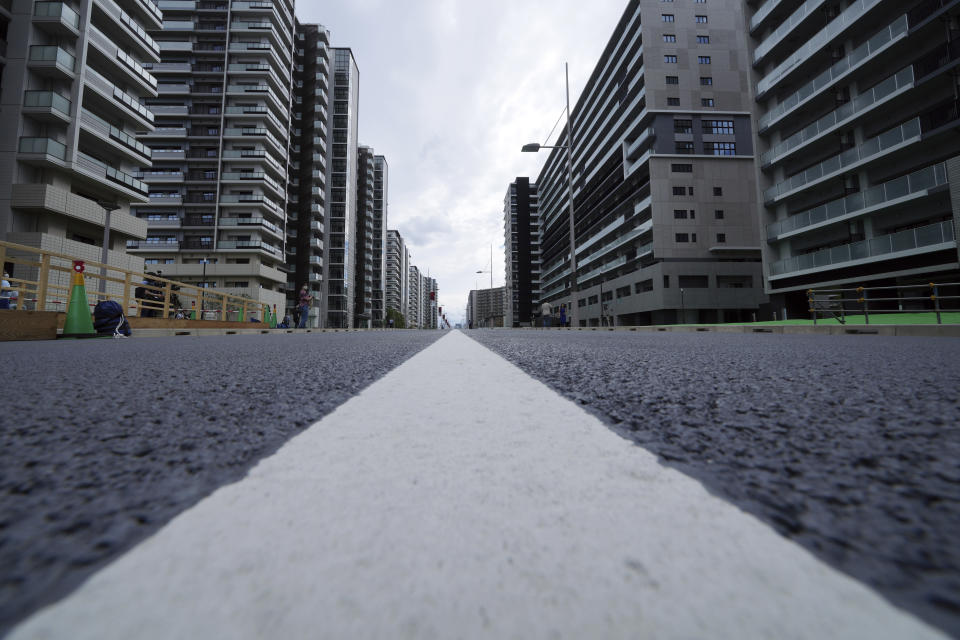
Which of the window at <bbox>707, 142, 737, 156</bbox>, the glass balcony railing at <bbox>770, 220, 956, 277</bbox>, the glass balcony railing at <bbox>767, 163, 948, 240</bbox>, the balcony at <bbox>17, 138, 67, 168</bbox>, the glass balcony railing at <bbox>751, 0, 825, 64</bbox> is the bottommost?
the glass balcony railing at <bbox>770, 220, 956, 277</bbox>

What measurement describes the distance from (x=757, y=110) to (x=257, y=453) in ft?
127

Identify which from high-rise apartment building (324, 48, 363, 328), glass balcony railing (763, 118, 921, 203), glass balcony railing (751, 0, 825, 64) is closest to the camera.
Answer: glass balcony railing (763, 118, 921, 203)

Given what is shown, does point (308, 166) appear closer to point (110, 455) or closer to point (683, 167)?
point (683, 167)

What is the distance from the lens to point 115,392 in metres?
1.72

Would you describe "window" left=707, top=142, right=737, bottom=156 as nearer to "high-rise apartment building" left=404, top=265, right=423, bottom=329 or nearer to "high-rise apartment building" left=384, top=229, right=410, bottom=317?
"high-rise apartment building" left=384, top=229, right=410, bottom=317

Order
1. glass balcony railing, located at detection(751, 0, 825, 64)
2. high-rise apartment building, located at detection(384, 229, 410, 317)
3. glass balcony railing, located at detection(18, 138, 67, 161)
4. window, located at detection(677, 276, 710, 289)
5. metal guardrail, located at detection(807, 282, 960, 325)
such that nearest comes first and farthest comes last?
metal guardrail, located at detection(807, 282, 960, 325) < glass balcony railing, located at detection(18, 138, 67, 161) < glass balcony railing, located at detection(751, 0, 825, 64) < window, located at detection(677, 276, 710, 289) < high-rise apartment building, located at detection(384, 229, 410, 317)

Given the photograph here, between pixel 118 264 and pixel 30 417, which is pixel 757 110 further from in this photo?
pixel 118 264

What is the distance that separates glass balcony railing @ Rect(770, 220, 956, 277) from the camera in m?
18.9

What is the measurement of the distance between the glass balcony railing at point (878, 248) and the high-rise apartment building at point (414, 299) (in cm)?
13676

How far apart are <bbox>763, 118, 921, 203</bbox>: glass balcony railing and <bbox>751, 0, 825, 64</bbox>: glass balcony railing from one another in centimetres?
928

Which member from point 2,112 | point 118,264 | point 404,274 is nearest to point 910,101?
point 118,264

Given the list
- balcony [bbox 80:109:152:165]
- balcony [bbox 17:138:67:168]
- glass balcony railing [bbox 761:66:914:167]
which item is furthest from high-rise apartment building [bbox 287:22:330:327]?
glass balcony railing [bbox 761:66:914:167]

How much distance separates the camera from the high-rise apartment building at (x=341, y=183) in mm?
63719

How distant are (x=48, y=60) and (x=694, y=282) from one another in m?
48.0
